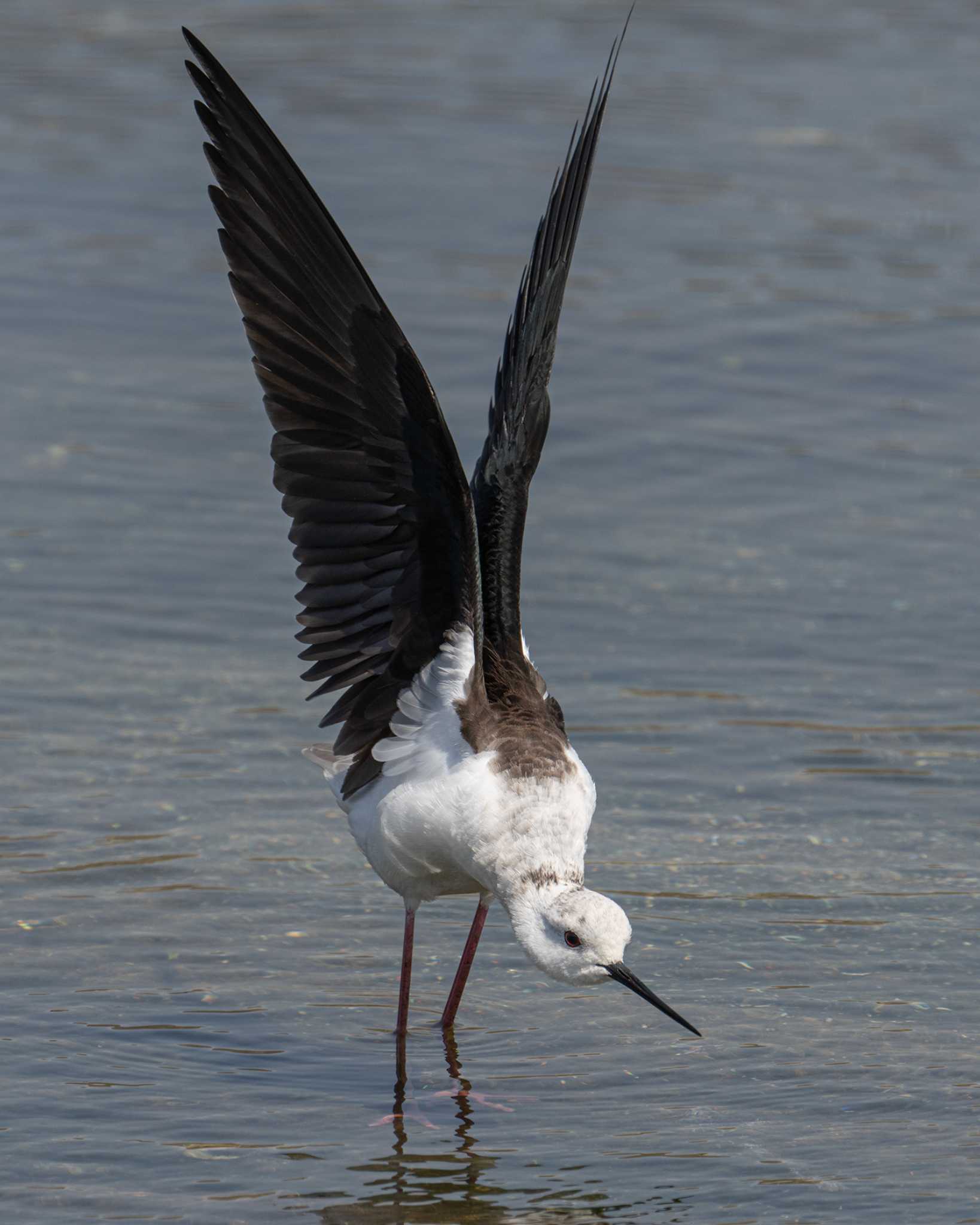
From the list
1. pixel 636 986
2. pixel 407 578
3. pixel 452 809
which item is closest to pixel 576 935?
pixel 636 986

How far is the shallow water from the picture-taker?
6.59 metres

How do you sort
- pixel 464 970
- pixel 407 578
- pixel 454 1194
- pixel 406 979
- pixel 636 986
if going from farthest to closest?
pixel 464 970
pixel 406 979
pixel 407 578
pixel 636 986
pixel 454 1194

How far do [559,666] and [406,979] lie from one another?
122 inches

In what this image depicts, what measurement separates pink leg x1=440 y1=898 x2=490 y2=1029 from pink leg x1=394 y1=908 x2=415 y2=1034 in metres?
0.14

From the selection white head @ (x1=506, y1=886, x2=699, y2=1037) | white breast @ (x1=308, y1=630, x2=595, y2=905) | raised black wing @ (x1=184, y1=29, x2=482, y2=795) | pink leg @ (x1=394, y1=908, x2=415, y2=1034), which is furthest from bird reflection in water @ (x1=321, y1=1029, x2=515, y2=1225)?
raised black wing @ (x1=184, y1=29, x2=482, y2=795)

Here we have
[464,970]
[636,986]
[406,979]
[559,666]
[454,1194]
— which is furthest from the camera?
[559,666]

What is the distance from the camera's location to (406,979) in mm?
7043

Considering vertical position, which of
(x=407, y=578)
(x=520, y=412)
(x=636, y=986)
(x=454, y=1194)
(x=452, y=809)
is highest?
(x=520, y=412)

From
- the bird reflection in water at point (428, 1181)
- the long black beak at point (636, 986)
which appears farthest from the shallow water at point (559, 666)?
the long black beak at point (636, 986)

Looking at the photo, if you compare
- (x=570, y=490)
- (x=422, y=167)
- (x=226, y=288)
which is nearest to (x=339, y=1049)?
(x=570, y=490)

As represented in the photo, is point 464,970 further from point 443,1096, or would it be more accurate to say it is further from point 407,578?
point 407,578

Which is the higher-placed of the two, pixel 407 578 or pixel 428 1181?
pixel 407 578

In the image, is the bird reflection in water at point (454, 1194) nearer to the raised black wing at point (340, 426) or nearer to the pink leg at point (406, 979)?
the pink leg at point (406, 979)

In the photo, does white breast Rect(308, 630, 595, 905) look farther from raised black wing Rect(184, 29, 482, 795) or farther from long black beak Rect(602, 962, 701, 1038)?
long black beak Rect(602, 962, 701, 1038)
